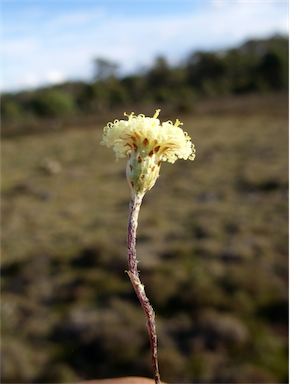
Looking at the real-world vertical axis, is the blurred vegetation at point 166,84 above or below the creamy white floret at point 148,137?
above

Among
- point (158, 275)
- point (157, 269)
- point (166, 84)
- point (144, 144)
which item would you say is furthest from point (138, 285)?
point (166, 84)

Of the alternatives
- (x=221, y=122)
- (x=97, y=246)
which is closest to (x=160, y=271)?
(x=97, y=246)

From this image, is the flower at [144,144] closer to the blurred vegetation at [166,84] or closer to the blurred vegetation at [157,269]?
the blurred vegetation at [157,269]

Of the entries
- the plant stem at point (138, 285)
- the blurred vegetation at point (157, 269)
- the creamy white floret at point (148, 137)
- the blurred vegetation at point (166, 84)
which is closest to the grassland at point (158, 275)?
the blurred vegetation at point (157, 269)

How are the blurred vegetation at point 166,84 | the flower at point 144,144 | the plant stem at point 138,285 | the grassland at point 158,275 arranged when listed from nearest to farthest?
the plant stem at point 138,285 < the flower at point 144,144 < the grassland at point 158,275 < the blurred vegetation at point 166,84

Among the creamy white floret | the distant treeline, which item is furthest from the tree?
the creamy white floret

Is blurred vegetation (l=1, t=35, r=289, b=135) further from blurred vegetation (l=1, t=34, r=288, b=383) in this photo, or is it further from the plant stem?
the plant stem

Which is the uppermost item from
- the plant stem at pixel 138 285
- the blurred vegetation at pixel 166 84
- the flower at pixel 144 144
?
the blurred vegetation at pixel 166 84
